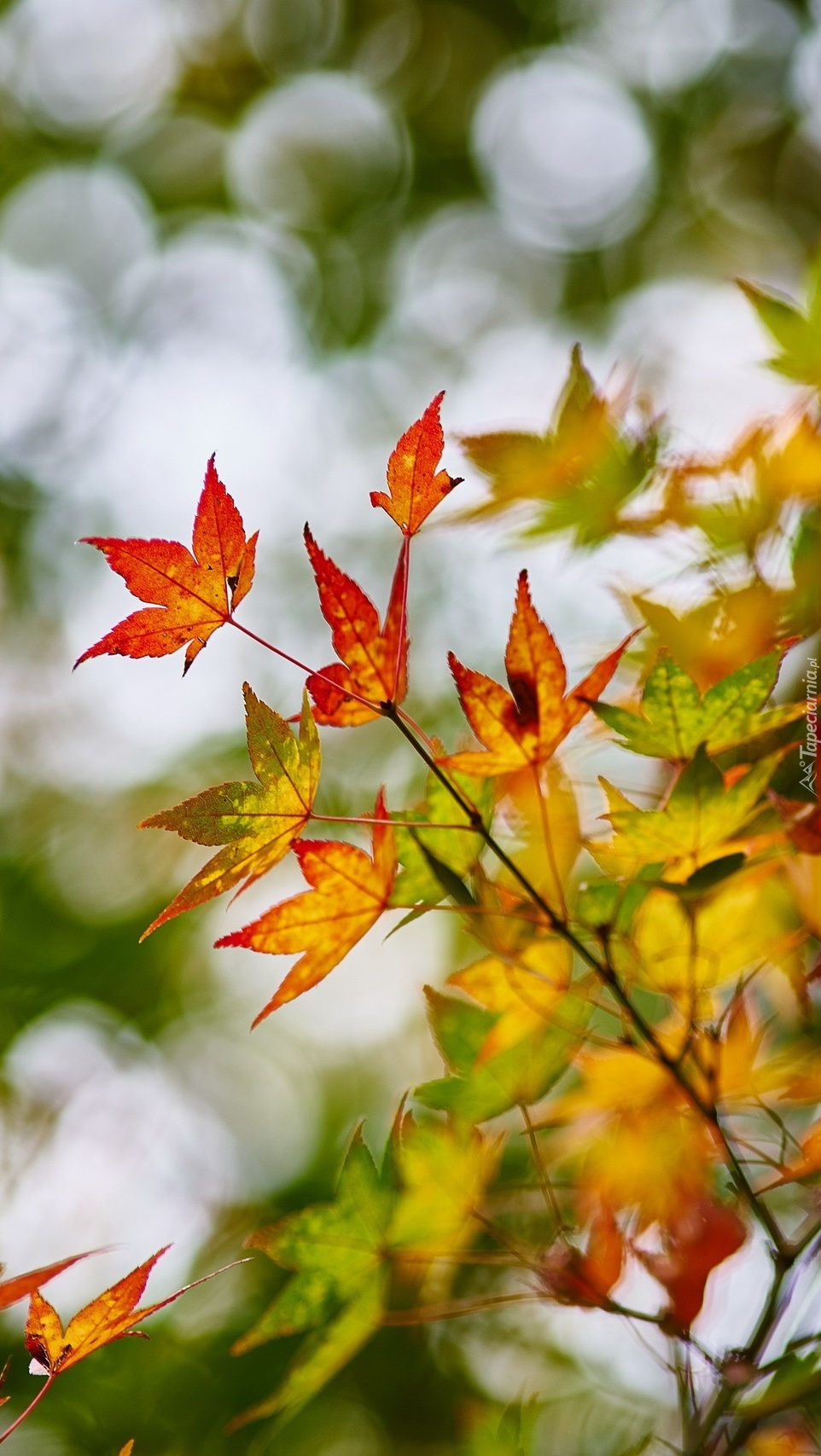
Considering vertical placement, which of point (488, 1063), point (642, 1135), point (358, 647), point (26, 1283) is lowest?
point (642, 1135)

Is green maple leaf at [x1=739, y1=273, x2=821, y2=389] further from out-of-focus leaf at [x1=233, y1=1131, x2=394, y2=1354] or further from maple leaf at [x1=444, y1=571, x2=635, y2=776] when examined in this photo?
out-of-focus leaf at [x1=233, y1=1131, x2=394, y2=1354]

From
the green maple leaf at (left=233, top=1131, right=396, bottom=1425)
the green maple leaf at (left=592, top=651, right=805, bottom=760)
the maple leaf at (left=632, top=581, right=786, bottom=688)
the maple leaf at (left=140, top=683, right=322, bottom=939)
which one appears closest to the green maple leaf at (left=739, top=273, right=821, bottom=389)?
the maple leaf at (left=632, top=581, right=786, bottom=688)

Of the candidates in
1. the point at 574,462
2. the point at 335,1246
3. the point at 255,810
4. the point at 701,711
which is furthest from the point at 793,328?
the point at 335,1246

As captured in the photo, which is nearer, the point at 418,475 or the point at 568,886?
the point at 418,475

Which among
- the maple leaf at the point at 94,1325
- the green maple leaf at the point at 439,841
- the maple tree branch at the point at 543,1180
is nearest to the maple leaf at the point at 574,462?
the green maple leaf at the point at 439,841

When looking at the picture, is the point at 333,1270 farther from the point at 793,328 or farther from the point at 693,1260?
the point at 793,328

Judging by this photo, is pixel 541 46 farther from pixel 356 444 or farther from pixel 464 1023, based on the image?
pixel 464 1023

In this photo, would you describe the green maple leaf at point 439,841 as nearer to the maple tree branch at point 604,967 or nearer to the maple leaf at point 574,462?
the maple tree branch at point 604,967

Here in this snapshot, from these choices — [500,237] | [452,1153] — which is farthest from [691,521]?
[500,237]
